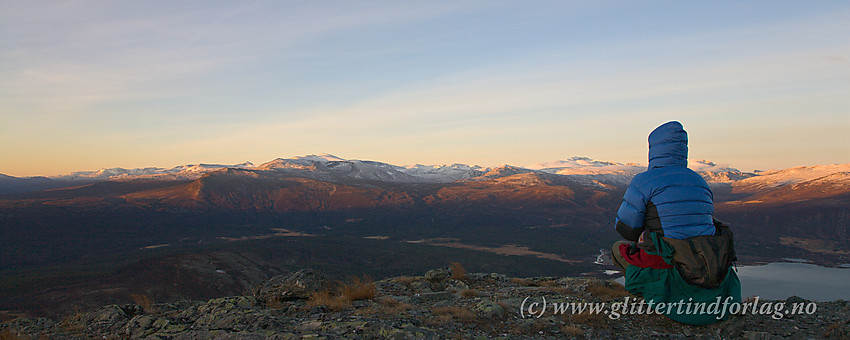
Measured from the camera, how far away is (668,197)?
22.3 ft

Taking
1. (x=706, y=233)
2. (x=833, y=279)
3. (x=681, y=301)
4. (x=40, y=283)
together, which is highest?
(x=706, y=233)

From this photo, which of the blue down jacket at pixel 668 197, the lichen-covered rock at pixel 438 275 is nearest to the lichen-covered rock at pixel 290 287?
the lichen-covered rock at pixel 438 275

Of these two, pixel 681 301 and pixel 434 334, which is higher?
pixel 681 301

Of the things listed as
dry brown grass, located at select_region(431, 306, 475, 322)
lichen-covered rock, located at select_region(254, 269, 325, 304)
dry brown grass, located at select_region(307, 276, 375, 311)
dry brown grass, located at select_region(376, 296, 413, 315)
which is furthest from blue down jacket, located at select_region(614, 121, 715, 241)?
lichen-covered rock, located at select_region(254, 269, 325, 304)

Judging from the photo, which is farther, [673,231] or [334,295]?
[334,295]

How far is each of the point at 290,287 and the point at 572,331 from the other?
24.0 ft

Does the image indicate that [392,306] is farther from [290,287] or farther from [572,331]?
[572,331]

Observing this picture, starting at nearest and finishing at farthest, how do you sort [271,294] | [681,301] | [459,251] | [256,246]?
[681,301]
[271,294]
[256,246]
[459,251]

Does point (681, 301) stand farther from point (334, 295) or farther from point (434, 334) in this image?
point (334, 295)

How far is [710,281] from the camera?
6758mm

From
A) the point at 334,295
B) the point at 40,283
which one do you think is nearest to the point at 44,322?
the point at 334,295

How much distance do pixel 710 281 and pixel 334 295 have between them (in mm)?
8450

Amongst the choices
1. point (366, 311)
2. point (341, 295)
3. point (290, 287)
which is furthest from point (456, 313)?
point (290, 287)

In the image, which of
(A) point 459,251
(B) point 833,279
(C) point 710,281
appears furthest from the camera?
(A) point 459,251
